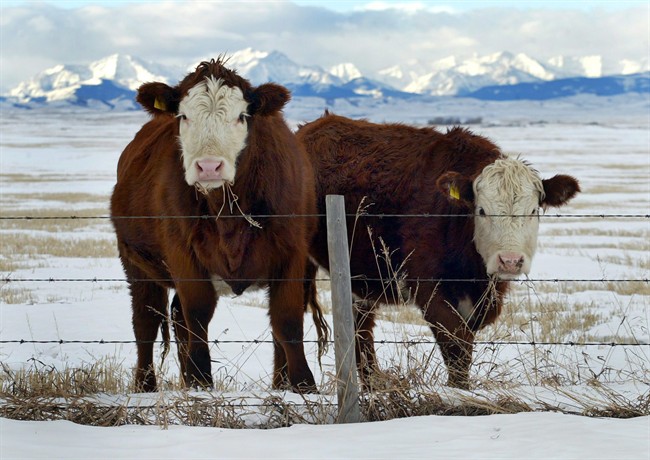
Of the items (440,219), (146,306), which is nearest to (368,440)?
(440,219)

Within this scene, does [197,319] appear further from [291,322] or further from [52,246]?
[52,246]

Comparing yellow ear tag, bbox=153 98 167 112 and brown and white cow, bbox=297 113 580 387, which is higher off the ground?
yellow ear tag, bbox=153 98 167 112

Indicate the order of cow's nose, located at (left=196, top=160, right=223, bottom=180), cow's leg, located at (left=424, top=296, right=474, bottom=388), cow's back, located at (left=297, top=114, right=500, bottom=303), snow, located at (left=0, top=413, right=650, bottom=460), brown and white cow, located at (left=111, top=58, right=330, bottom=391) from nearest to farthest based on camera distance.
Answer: snow, located at (left=0, top=413, right=650, bottom=460), cow's nose, located at (left=196, top=160, right=223, bottom=180), brown and white cow, located at (left=111, top=58, right=330, bottom=391), cow's leg, located at (left=424, top=296, right=474, bottom=388), cow's back, located at (left=297, top=114, right=500, bottom=303)

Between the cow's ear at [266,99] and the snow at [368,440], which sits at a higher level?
the cow's ear at [266,99]

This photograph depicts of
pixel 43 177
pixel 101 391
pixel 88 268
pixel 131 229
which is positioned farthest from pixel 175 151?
pixel 43 177

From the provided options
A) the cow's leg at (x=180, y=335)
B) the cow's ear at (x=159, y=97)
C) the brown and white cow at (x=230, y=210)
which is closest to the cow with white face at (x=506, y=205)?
the brown and white cow at (x=230, y=210)

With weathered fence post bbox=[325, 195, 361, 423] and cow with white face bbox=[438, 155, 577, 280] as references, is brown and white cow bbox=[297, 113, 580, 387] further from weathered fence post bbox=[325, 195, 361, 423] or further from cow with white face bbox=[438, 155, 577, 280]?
weathered fence post bbox=[325, 195, 361, 423]

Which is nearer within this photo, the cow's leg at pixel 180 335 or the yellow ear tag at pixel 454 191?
the yellow ear tag at pixel 454 191

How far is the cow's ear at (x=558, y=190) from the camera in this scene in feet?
23.4

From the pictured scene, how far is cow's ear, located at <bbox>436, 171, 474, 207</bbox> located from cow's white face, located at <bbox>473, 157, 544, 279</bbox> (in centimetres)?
5

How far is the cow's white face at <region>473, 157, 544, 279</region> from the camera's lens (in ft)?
21.9

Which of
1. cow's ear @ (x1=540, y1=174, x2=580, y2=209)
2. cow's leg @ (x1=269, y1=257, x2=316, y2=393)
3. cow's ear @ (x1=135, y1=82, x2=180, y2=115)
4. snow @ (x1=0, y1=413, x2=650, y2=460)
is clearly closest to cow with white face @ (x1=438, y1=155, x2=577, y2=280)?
cow's ear @ (x1=540, y1=174, x2=580, y2=209)

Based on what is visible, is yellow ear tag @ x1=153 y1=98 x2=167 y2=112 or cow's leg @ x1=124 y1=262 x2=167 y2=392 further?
cow's leg @ x1=124 y1=262 x2=167 y2=392

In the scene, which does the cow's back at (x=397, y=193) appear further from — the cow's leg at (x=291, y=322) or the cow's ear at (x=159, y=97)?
the cow's ear at (x=159, y=97)
